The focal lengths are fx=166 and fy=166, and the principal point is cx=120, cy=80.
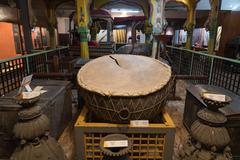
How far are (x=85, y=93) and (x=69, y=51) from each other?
17.7 feet

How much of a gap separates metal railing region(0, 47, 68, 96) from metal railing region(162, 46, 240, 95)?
375 cm

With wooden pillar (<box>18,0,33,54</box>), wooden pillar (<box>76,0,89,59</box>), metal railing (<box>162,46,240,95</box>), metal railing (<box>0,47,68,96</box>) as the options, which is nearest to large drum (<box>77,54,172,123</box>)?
metal railing (<box>0,47,68,96</box>)

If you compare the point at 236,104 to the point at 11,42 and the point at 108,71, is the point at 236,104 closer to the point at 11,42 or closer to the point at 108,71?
the point at 108,71

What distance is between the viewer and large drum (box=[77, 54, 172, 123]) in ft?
5.14

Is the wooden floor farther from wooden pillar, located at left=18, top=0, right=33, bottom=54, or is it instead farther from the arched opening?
→ the arched opening

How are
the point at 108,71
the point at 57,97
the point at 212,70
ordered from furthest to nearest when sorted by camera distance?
the point at 212,70
the point at 57,97
the point at 108,71

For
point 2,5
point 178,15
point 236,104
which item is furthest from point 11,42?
point 178,15

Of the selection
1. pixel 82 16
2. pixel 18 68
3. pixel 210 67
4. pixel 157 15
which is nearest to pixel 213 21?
pixel 157 15

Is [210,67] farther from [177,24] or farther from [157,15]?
[177,24]

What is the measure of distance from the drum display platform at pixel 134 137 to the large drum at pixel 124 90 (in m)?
0.10

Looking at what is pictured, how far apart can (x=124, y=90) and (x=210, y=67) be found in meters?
3.28

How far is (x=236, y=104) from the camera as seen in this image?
2.04 m

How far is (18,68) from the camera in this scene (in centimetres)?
338

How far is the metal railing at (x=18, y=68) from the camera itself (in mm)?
2896
